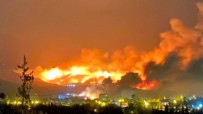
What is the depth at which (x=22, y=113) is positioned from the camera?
44844mm

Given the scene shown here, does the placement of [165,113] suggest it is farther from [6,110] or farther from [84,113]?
[6,110]

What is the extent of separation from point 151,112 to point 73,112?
15538 millimetres

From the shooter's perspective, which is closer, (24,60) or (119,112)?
(24,60)

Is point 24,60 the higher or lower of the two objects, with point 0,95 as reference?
higher

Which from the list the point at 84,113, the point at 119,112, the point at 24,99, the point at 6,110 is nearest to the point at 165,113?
the point at 119,112

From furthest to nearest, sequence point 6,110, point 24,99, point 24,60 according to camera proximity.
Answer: point 24,99 < point 24,60 < point 6,110

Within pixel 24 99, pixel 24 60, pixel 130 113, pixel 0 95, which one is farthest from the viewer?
pixel 130 113

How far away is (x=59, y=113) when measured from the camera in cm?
7631

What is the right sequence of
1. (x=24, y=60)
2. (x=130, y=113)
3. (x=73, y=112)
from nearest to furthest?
1. (x=24, y=60)
2. (x=130, y=113)
3. (x=73, y=112)

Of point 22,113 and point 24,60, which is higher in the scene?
point 24,60

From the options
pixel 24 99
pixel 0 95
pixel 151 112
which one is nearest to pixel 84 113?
pixel 151 112

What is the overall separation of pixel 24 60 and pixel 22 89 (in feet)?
10.8

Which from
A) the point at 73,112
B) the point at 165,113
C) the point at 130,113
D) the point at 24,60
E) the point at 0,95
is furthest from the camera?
the point at 73,112

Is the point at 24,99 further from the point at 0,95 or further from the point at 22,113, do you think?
the point at 0,95
